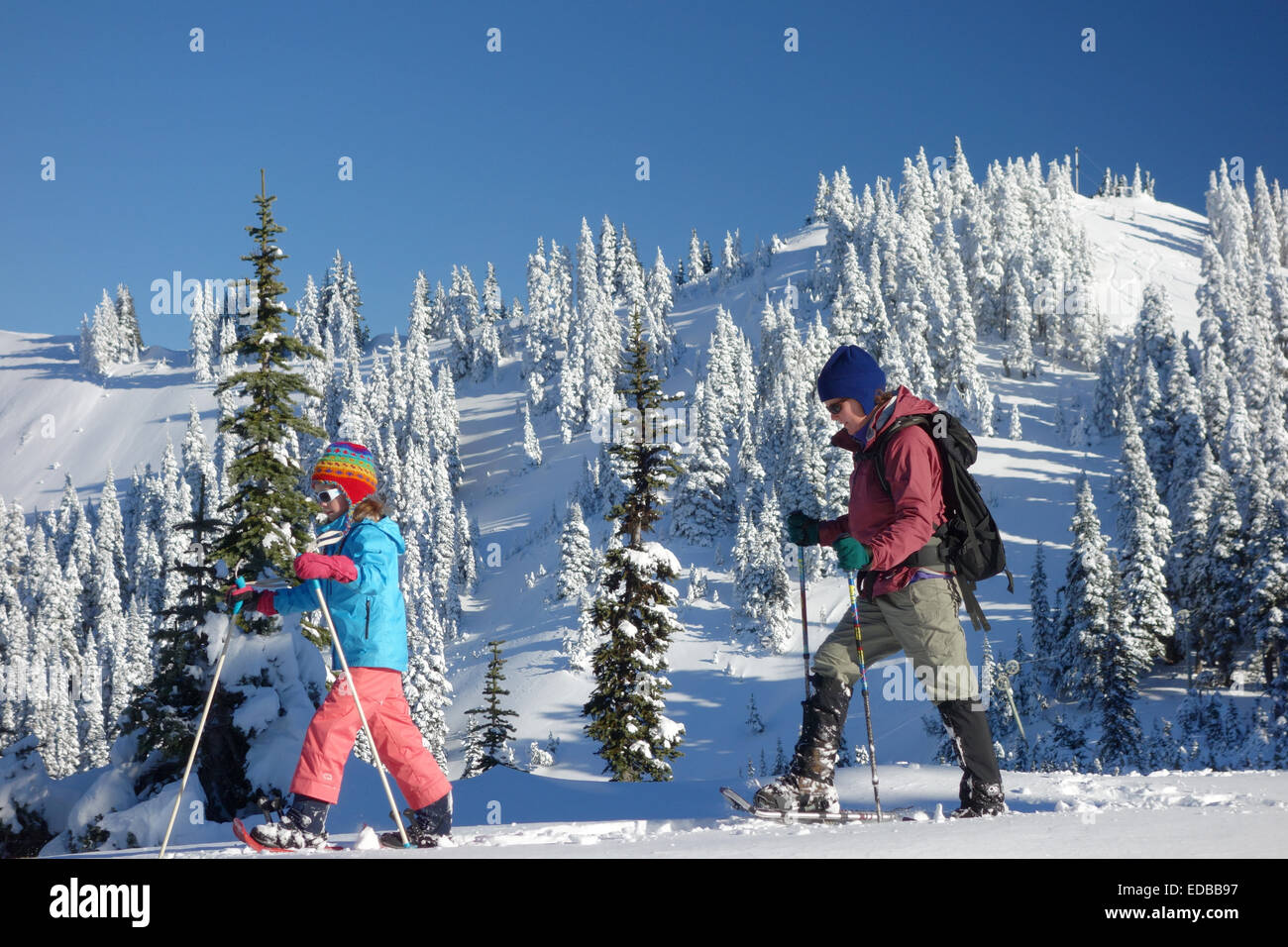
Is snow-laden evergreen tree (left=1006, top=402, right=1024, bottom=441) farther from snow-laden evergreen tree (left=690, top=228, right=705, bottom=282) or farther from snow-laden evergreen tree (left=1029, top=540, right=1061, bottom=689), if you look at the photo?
snow-laden evergreen tree (left=690, top=228, right=705, bottom=282)

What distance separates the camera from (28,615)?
85188 millimetres

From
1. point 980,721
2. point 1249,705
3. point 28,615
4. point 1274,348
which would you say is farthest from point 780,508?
point 28,615

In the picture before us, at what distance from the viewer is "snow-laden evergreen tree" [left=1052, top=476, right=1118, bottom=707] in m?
34.1

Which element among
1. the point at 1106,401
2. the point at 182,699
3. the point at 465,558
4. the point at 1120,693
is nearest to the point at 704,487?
the point at 465,558

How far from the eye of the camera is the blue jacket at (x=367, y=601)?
4.97 metres

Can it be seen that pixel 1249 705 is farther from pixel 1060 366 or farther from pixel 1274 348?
pixel 1060 366

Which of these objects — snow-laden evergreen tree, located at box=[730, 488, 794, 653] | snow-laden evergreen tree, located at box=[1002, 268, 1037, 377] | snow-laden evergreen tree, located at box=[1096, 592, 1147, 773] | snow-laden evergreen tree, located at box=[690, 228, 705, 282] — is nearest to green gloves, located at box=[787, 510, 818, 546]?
snow-laden evergreen tree, located at box=[1096, 592, 1147, 773]

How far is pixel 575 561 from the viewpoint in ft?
201

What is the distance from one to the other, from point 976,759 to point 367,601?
3.54 meters

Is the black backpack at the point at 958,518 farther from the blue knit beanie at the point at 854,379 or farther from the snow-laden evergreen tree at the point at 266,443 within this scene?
the snow-laden evergreen tree at the point at 266,443

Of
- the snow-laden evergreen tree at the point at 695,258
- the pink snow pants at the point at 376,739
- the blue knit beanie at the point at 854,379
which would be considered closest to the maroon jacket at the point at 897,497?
the blue knit beanie at the point at 854,379

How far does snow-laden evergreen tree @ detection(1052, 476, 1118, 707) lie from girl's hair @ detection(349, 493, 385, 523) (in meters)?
34.2

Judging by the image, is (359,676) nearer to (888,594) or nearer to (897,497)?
(888,594)
